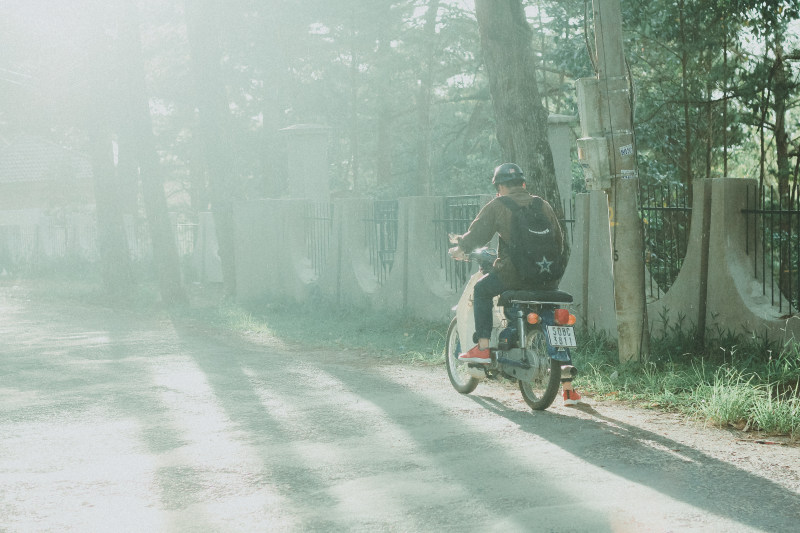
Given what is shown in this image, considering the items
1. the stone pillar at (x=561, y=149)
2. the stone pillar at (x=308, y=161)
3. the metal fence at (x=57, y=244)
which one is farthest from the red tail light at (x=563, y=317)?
the metal fence at (x=57, y=244)

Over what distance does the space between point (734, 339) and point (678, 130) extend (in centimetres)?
748

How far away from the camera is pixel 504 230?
7652 mm

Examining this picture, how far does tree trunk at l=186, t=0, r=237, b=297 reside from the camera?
65.6 ft

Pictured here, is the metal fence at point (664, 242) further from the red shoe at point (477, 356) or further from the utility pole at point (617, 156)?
the red shoe at point (477, 356)

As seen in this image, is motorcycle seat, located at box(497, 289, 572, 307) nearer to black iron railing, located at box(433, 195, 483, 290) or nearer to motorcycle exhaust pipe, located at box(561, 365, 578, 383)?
motorcycle exhaust pipe, located at box(561, 365, 578, 383)

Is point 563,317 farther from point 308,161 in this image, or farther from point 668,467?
point 308,161

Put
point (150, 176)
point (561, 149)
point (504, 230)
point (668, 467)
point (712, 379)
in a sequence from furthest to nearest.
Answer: point (150, 176), point (561, 149), point (712, 379), point (504, 230), point (668, 467)

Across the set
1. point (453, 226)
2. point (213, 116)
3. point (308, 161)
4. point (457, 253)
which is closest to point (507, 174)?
point (457, 253)

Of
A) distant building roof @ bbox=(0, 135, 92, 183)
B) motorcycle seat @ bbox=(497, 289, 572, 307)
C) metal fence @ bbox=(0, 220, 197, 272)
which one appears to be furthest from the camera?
distant building roof @ bbox=(0, 135, 92, 183)

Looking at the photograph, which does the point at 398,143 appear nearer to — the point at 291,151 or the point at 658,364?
the point at 291,151

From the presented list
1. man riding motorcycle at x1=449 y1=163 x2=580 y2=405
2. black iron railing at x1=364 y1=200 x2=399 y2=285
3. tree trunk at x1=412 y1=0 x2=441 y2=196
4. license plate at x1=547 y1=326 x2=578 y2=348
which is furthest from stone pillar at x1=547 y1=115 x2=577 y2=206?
tree trunk at x1=412 y1=0 x2=441 y2=196

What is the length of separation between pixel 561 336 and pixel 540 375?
14.4 inches

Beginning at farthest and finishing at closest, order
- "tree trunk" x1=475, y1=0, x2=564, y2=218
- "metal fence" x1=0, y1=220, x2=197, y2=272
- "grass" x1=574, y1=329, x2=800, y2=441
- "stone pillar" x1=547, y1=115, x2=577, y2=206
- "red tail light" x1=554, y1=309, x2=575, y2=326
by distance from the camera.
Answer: "metal fence" x1=0, y1=220, x2=197, y2=272 < "stone pillar" x1=547, y1=115, x2=577, y2=206 < "tree trunk" x1=475, y1=0, x2=564, y2=218 < "red tail light" x1=554, y1=309, x2=575, y2=326 < "grass" x1=574, y1=329, x2=800, y2=441

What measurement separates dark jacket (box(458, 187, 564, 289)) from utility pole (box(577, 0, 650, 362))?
1.28m
